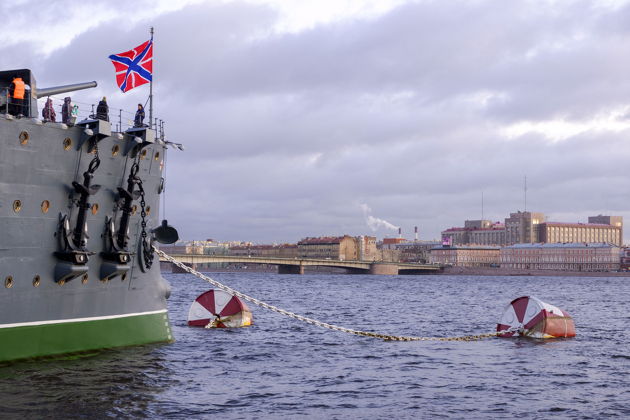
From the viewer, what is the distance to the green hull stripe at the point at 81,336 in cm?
1770

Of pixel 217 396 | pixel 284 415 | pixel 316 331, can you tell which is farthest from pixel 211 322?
pixel 284 415

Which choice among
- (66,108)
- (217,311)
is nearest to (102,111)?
(66,108)

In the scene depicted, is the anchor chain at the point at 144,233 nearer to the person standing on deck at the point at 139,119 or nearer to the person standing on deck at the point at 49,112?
the person standing on deck at the point at 139,119

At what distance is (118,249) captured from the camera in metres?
20.5

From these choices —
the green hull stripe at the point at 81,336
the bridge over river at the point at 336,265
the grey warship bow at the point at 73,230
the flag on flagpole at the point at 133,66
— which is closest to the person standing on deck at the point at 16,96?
the grey warship bow at the point at 73,230

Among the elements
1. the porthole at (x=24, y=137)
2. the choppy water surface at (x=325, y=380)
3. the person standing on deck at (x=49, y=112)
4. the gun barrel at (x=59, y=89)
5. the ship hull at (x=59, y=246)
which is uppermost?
the gun barrel at (x=59, y=89)

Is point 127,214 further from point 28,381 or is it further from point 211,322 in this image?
point 211,322

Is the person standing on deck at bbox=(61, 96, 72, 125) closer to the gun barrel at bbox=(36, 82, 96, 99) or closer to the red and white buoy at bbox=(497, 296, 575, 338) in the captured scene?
the gun barrel at bbox=(36, 82, 96, 99)

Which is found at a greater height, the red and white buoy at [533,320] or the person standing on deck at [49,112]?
the person standing on deck at [49,112]

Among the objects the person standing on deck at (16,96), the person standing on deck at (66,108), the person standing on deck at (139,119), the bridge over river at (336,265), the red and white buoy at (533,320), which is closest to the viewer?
the person standing on deck at (16,96)

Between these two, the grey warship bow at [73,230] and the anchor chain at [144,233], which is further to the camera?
the anchor chain at [144,233]

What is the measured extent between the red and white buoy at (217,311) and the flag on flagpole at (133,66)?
11815mm

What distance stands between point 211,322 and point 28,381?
558 inches

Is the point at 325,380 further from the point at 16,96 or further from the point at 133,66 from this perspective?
the point at 16,96
